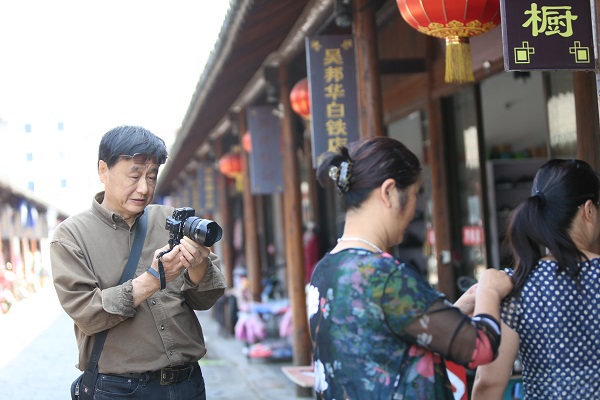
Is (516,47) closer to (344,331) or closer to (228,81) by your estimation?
(344,331)

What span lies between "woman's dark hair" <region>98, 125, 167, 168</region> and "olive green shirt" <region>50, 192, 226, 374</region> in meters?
0.22

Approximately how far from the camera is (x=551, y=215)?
9.64 ft

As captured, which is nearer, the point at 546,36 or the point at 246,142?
the point at 546,36

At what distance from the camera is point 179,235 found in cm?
325

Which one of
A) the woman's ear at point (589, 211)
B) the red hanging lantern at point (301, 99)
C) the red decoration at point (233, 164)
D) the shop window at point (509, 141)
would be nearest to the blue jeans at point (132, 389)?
the woman's ear at point (589, 211)

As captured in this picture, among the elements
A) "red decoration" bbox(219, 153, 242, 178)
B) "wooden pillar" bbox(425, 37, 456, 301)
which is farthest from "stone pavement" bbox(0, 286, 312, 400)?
"red decoration" bbox(219, 153, 242, 178)

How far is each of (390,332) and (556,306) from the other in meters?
0.69

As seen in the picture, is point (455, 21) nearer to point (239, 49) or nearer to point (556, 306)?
point (556, 306)

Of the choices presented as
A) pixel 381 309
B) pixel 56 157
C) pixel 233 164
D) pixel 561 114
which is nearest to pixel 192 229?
pixel 381 309

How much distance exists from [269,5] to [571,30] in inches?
148

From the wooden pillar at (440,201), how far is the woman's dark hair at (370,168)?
229 inches

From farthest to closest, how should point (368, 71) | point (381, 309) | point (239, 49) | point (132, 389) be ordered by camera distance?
point (239, 49), point (368, 71), point (132, 389), point (381, 309)

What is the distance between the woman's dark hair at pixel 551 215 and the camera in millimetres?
2887

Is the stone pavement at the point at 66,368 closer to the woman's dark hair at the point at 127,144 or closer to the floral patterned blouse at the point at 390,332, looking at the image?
the woman's dark hair at the point at 127,144
